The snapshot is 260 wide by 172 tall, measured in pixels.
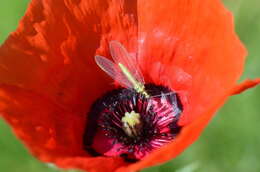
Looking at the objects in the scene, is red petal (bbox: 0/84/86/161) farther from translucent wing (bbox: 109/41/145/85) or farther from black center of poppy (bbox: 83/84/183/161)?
translucent wing (bbox: 109/41/145/85)

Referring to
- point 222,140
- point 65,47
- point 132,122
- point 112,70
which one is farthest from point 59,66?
point 222,140

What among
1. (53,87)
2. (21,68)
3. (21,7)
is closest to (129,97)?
(53,87)

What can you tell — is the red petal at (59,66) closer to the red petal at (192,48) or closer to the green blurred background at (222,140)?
the red petal at (192,48)

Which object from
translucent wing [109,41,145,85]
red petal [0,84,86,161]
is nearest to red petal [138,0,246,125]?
translucent wing [109,41,145,85]

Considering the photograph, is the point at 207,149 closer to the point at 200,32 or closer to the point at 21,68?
the point at 200,32

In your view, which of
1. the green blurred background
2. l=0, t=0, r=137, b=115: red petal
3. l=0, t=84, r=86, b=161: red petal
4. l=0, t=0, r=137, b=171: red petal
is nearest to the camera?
l=0, t=84, r=86, b=161: red petal
